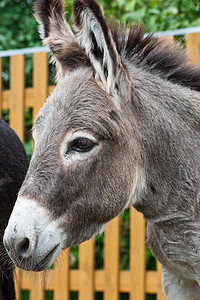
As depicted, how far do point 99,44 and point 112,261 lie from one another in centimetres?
252

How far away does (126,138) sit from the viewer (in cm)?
232

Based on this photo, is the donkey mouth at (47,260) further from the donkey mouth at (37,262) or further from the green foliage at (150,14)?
the green foliage at (150,14)

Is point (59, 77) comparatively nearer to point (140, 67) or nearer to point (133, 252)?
point (140, 67)

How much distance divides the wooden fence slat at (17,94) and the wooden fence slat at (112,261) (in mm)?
1291

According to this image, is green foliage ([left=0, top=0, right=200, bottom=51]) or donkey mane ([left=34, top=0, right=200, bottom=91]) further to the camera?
green foliage ([left=0, top=0, right=200, bottom=51])

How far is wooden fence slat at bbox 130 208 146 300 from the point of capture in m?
4.12

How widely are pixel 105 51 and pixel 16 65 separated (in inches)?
103

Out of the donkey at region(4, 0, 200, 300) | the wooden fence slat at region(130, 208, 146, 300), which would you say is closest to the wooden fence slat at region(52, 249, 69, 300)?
the wooden fence slat at region(130, 208, 146, 300)

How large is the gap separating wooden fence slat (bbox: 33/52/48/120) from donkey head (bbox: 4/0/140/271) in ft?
7.13

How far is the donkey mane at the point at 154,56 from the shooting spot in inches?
102

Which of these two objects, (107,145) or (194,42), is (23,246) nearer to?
(107,145)

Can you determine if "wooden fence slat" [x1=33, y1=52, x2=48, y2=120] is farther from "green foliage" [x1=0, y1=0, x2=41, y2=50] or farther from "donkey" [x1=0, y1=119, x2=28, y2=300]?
"green foliage" [x1=0, y1=0, x2=41, y2=50]

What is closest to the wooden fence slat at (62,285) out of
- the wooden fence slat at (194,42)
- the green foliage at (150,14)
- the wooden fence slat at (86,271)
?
the wooden fence slat at (86,271)

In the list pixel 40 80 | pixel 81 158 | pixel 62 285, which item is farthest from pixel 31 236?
pixel 40 80
